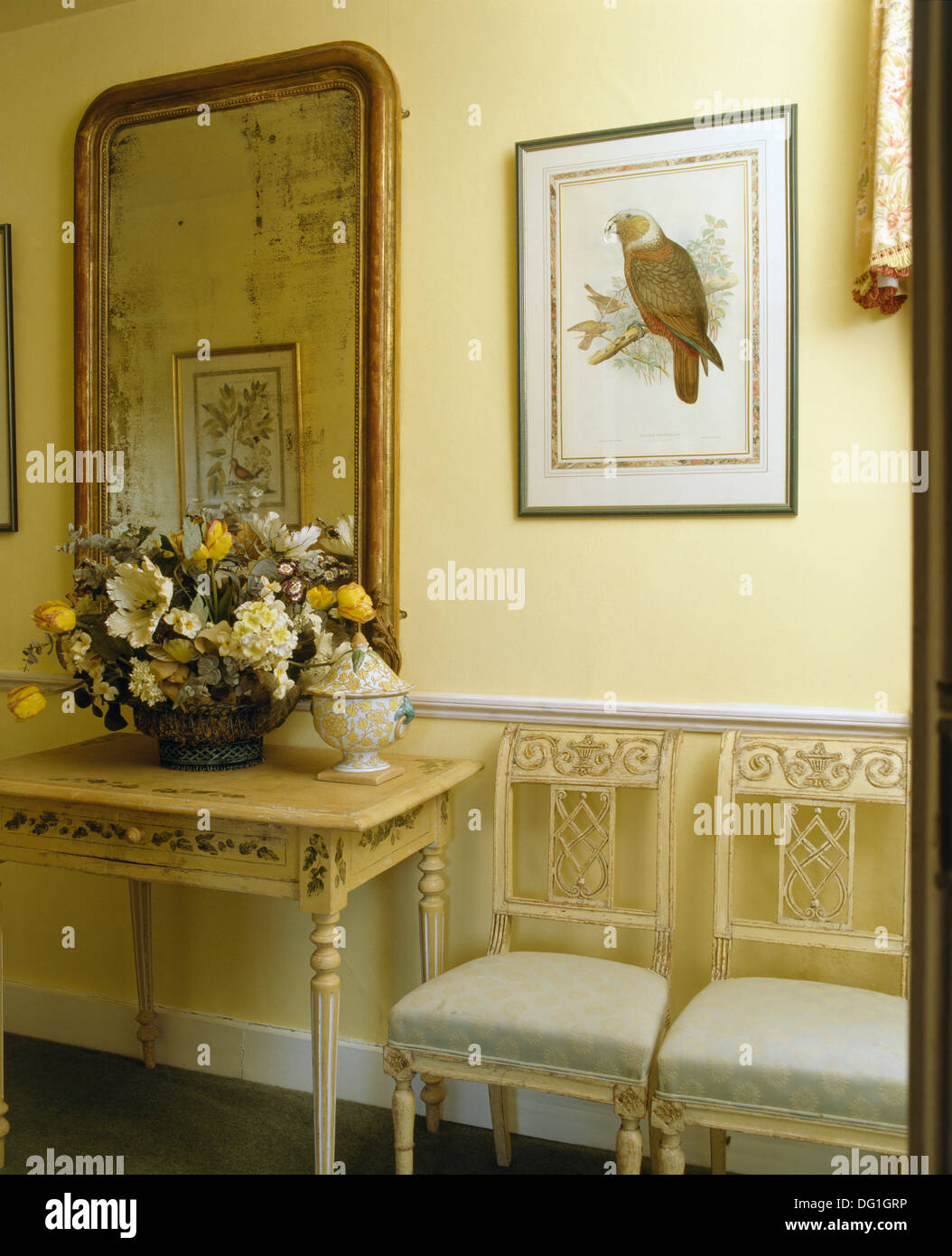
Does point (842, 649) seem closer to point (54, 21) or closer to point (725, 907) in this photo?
point (725, 907)

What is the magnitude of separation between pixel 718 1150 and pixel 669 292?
2006 millimetres

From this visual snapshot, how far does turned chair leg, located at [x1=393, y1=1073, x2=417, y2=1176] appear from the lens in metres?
2.08

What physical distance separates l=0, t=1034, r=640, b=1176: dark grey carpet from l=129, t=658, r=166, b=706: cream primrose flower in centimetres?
118

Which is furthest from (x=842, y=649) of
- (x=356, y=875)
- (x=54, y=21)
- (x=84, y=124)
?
(x=54, y=21)

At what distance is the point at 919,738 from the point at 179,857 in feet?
6.19

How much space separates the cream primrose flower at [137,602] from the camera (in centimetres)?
220

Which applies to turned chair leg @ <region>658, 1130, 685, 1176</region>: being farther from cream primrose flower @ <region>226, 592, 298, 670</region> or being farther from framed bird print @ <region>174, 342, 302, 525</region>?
framed bird print @ <region>174, 342, 302, 525</region>

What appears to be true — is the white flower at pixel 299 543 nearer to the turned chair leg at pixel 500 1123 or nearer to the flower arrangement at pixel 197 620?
the flower arrangement at pixel 197 620

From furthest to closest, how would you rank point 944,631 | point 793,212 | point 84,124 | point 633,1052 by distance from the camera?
point 84,124 → point 793,212 → point 633,1052 → point 944,631

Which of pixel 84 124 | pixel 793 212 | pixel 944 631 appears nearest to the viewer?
pixel 944 631

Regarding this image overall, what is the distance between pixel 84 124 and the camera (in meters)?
2.97

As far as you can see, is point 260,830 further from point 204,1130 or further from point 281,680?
point 204,1130

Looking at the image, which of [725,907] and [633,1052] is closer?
[633,1052]
